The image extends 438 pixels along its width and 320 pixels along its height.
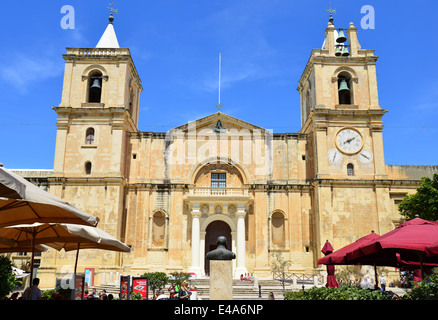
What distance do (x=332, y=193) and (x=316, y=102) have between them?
24.2 feet

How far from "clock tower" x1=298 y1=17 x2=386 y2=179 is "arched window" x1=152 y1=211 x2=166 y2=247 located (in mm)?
12178

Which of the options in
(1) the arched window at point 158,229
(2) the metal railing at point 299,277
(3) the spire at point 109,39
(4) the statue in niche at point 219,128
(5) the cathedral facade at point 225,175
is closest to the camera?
(2) the metal railing at point 299,277

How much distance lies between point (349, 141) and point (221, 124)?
33.4ft

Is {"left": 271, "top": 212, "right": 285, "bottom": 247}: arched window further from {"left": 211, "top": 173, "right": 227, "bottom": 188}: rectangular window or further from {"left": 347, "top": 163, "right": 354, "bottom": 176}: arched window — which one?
{"left": 347, "top": 163, "right": 354, "bottom": 176}: arched window

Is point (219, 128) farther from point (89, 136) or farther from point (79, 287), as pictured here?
point (79, 287)

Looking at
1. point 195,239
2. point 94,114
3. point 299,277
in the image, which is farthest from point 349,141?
point 94,114

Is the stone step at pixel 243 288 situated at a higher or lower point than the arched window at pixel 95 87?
lower

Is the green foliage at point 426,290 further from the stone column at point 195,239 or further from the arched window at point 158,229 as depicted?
the arched window at point 158,229

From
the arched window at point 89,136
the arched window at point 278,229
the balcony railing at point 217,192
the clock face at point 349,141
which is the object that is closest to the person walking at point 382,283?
the arched window at point 278,229

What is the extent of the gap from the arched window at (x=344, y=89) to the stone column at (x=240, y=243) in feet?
41.1

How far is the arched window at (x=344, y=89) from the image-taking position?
32.3 meters

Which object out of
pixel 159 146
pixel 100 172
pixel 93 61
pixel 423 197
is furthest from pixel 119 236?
pixel 423 197

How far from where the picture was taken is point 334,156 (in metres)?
30.8

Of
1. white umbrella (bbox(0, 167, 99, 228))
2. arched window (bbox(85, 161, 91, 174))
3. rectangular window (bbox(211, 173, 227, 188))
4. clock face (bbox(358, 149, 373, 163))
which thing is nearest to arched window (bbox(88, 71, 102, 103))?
arched window (bbox(85, 161, 91, 174))
